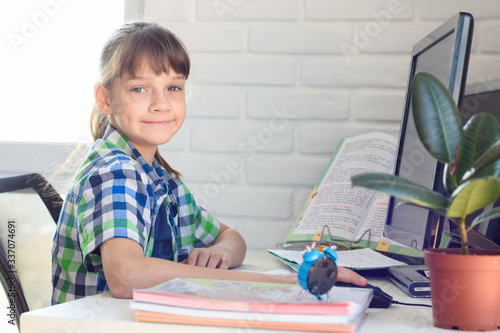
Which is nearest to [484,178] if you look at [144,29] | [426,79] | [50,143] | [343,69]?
[426,79]

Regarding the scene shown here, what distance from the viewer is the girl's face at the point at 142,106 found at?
112 cm

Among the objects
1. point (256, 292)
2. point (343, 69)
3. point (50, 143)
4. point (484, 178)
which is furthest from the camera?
point (50, 143)

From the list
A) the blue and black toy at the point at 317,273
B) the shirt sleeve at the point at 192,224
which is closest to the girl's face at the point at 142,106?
the shirt sleeve at the point at 192,224

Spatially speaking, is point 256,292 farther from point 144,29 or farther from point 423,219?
point 144,29

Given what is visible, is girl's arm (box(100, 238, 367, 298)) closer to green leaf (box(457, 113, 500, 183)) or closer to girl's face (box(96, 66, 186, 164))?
green leaf (box(457, 113, 500, 183))

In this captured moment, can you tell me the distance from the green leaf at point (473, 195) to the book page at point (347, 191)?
0.70 metres

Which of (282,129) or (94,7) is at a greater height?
(94,7)

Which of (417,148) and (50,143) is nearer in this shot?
(417,148)

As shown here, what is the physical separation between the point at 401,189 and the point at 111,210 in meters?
0.45

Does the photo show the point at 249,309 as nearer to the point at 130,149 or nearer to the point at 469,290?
the point at 469,290

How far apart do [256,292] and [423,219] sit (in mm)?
331

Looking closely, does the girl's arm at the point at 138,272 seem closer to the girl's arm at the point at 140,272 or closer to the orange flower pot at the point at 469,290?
the girl's arm at the point at 140,272

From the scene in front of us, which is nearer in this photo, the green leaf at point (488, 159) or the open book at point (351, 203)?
the green leaf at point (488, 159)

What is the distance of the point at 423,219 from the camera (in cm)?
86
